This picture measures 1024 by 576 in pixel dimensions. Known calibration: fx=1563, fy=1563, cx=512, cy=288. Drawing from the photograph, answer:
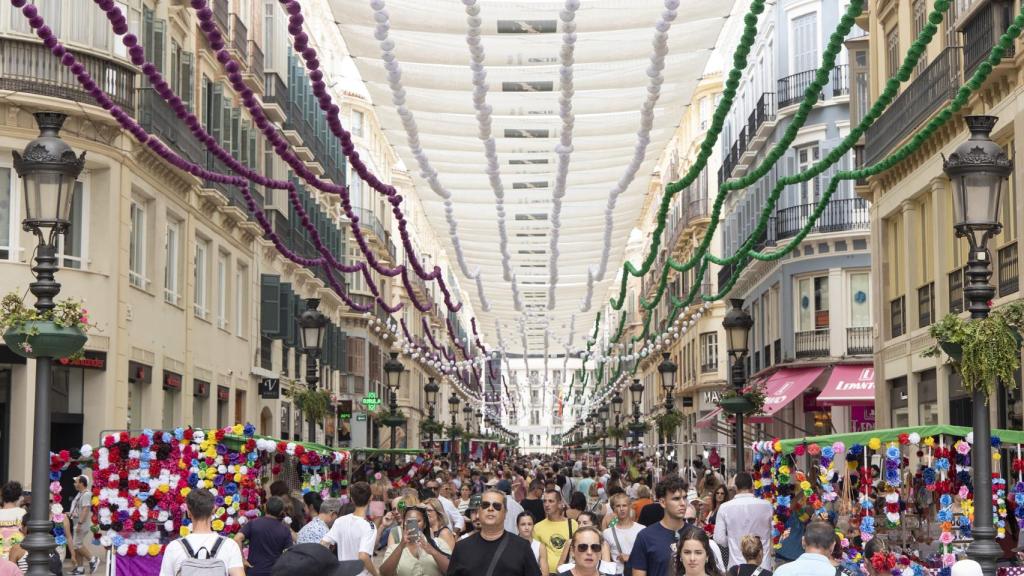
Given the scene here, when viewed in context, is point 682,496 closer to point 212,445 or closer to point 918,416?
Result: point 212,445

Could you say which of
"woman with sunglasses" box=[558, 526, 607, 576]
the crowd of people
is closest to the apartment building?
the crowd of people

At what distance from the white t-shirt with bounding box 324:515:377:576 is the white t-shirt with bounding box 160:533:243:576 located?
356 cm

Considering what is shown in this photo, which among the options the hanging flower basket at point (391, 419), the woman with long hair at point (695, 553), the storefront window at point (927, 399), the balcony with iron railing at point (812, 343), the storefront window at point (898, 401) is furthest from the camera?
the balcony with iron railing at point (812, 343)

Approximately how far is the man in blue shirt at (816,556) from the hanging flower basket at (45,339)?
591 centimetres

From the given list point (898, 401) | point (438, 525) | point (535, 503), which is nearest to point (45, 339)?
point (438, 525)

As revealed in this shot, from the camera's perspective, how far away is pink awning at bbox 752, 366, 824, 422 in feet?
132

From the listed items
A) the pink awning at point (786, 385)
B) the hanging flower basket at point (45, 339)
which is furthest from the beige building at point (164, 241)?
the hanging flower basket at point (45, 339)

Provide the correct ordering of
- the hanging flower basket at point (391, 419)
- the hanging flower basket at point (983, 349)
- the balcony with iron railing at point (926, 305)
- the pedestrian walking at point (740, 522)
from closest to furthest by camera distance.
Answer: the hanging flower basket at point (983, 349) < the pedestrian walking at point (740, 522) < the balcony with iron railing at point (926, 305) < the hanging flower basket at point (391, 419)

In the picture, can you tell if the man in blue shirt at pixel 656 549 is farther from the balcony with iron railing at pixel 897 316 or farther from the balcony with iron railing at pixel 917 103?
the balcony with iron railing at pixel 897 316

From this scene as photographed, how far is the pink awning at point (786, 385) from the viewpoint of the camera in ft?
132

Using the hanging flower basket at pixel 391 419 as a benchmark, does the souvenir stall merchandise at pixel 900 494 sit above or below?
below

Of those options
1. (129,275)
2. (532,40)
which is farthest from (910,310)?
(129,275)

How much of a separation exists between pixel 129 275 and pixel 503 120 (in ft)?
25.6

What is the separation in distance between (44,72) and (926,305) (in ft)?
52.4
